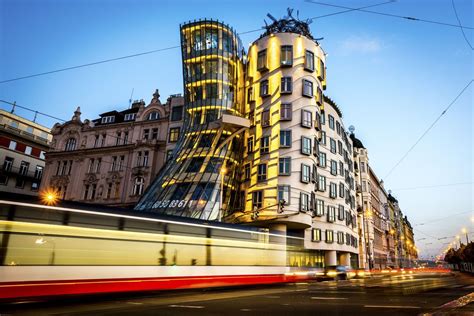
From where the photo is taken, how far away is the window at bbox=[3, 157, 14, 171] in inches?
2141

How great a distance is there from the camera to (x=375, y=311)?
8.51m

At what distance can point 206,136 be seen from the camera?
3772 centimetres

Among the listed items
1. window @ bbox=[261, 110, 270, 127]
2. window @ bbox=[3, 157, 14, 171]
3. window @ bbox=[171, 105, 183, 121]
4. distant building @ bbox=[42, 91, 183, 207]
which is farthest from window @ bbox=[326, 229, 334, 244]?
window @ bbox=[3, 157, 14, 171]

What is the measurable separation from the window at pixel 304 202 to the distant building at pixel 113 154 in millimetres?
18830

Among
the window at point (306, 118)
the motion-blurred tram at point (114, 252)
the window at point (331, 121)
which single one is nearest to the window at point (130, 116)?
the window at point (306, 118)

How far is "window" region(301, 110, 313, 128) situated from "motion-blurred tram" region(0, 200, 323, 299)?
2069 cm

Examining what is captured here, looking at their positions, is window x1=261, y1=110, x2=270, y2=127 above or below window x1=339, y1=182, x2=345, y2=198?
above

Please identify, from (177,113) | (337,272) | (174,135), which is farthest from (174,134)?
(337,272)

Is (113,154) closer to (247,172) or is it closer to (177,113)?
(177,113)

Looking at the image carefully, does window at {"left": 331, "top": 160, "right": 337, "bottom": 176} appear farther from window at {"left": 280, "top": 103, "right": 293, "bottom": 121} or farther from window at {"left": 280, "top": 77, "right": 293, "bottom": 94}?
window at {"left": 280, "top": 77, "right": 293, "bottom": 94}

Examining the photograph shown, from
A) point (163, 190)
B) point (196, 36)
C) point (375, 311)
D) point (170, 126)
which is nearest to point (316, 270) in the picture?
point (163, 190)

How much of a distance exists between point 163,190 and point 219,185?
549cm

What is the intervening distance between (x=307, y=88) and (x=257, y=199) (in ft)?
44.8

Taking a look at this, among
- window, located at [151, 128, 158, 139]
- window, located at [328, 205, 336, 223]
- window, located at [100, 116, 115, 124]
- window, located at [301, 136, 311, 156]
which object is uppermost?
window, located at [100, 116, 115, 124]
